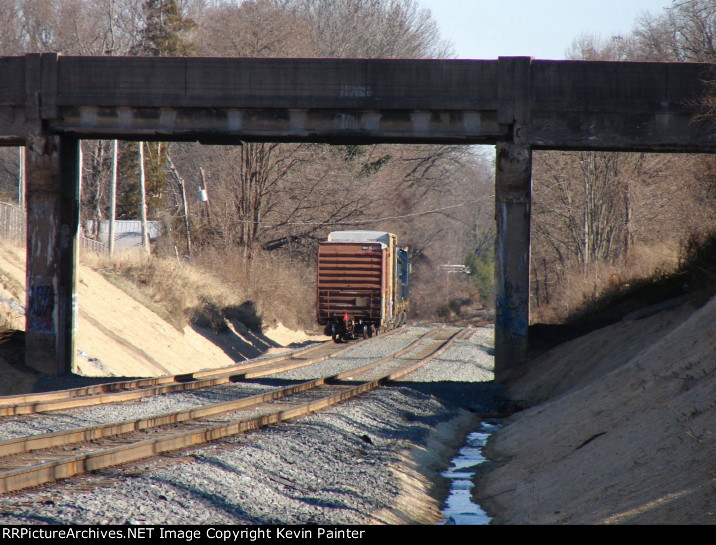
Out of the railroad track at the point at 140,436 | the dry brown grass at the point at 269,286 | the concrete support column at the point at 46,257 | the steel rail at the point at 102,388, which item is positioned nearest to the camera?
the railroad track at the point at 140,436

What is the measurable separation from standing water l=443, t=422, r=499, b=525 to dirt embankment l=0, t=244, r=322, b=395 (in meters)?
9.77

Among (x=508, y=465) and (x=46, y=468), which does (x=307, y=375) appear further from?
(x=46, y=468)

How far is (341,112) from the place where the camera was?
18.4m

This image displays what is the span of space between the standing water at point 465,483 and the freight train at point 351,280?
1696 cm

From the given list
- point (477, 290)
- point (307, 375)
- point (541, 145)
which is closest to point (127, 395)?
point (307, 375)

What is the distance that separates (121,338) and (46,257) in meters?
7.45

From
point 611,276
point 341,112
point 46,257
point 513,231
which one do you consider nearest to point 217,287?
point 611,276

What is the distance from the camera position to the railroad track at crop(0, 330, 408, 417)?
41.1 feet

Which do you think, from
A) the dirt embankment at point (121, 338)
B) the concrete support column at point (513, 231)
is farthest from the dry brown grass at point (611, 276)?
the dirt embankment at point (121, 338)

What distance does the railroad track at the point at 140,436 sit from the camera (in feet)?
24.6

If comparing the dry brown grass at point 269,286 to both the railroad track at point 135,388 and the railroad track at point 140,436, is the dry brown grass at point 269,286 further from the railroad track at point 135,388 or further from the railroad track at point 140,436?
the railroad track at point 140,436

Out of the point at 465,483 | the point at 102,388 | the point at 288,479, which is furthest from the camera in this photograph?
the point at 102,388

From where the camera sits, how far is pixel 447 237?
8438cm

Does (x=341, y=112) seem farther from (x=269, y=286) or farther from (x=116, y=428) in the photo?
(x=269, y=286)
